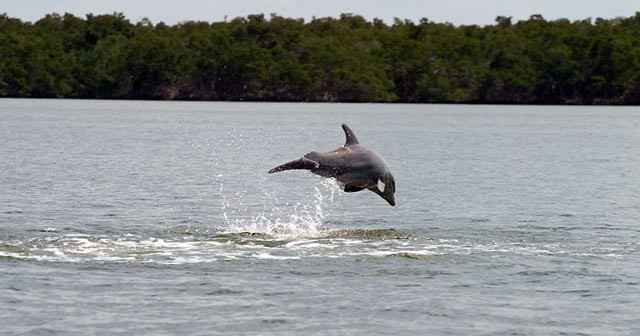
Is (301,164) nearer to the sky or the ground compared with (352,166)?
nearer to the sky

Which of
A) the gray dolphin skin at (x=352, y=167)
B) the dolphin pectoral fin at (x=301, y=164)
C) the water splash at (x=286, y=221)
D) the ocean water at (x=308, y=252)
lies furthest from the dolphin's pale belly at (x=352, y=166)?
the ocean water at (x=308, y=252)

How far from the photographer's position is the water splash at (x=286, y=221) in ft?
104

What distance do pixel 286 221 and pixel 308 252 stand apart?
8.58 meters

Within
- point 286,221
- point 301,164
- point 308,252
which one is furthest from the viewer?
point 286,221

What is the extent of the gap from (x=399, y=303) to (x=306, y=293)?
1684mm

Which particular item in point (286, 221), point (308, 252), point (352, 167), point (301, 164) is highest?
point (301, 164)

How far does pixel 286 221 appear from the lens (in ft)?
120

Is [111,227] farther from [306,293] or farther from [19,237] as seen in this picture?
[306,293]

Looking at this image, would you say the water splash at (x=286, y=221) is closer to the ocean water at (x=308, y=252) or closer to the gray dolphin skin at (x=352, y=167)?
the ocean water at (x=308, y=252)

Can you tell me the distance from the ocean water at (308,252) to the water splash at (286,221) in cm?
13

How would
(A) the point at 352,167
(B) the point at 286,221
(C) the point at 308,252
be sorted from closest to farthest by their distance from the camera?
(C) the point at 308,252 → (A) the point at 352,167 → (B) the point at 286,221

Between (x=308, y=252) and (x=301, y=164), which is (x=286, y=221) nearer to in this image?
(x=308, y=252)

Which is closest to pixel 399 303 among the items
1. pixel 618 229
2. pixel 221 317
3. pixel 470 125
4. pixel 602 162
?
pixel 221 317

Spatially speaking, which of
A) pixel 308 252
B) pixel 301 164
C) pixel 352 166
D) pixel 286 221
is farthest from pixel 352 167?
pixel 286 221
